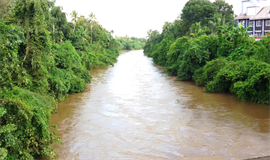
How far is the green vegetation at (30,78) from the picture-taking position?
273 inches

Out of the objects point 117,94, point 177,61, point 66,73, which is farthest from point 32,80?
point 177,61

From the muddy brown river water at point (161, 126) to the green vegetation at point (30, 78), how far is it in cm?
108

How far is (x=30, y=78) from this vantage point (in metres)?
→ 11.5

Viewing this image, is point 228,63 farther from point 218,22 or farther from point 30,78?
point 218,22

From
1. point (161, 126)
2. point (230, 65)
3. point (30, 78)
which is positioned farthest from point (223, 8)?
point (30, 78)

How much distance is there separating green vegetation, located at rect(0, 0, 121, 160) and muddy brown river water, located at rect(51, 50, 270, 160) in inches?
42.6

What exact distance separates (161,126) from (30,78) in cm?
620

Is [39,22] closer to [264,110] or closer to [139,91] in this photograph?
[139,91]

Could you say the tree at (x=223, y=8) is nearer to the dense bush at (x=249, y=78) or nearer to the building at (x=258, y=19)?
the building at (x=258, y=19)

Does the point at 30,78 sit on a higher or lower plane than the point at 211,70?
higher

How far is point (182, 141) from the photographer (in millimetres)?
9414

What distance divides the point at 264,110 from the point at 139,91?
8610 millimetres

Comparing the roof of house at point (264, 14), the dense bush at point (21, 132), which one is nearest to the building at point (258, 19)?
the roof of house at point (264, 14)

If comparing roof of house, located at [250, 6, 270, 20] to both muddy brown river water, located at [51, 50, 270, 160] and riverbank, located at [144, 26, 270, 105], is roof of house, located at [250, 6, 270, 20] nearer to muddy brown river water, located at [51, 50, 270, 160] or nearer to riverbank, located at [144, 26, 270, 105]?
riverbank, located at [144, 26, 270, 105]
